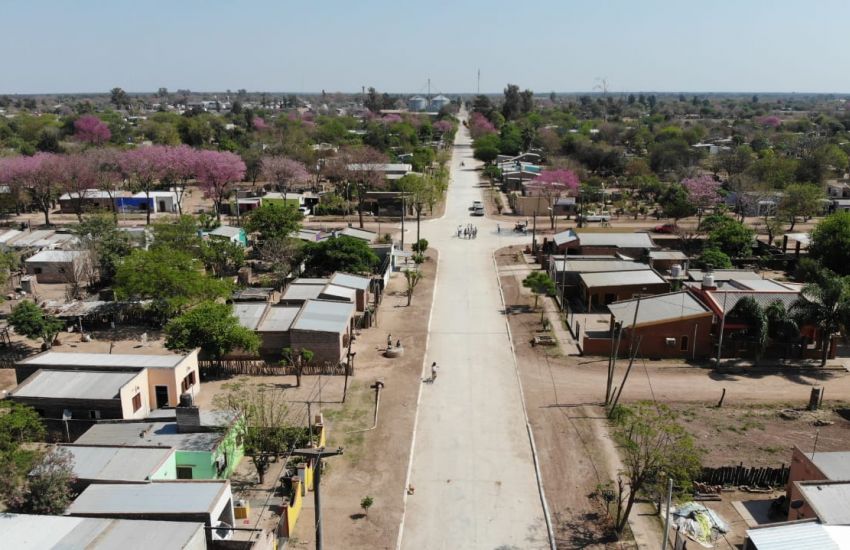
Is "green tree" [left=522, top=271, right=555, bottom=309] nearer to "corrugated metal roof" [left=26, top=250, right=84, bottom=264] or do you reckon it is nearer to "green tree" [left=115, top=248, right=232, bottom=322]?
"green tree" [left=115, top=248, right=232, bottom=322]

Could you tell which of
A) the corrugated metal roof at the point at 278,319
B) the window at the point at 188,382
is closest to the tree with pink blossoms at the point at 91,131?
the corrugated metal roof at the point at 278,319

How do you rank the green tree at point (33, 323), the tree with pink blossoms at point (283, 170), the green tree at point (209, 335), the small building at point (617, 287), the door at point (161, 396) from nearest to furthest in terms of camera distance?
the door at point (161, 396) < the green tree at point (209, 335) < the green tree at point (33, 323) < the small building at point (617, 287) < the tree with pink blossoms at point (283, 170)

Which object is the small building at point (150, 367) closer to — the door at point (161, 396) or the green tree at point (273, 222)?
the door at point (161, 396)

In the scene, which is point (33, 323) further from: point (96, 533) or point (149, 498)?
point (96, 533)

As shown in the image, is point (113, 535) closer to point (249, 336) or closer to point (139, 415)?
point (139, 415)

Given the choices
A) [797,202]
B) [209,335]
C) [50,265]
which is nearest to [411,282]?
[209,335]
